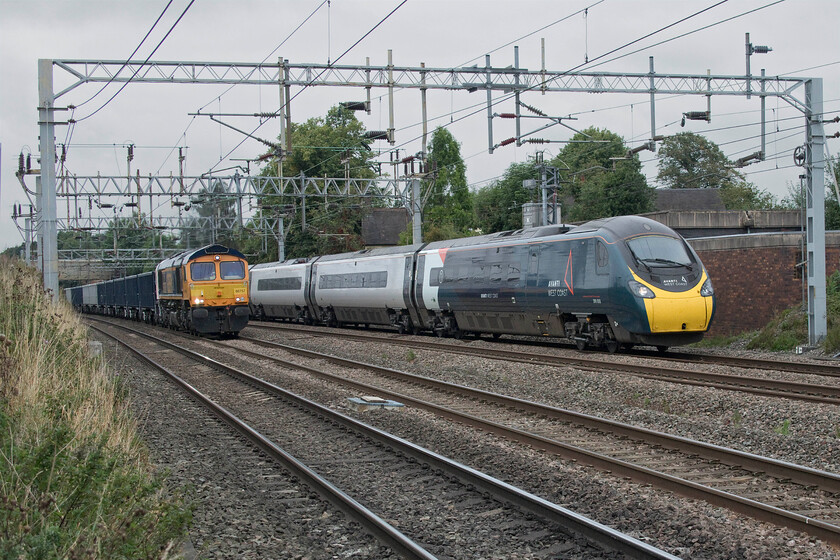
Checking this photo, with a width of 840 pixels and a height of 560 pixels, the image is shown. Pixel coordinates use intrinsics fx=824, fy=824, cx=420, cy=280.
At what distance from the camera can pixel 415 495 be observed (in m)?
7.36

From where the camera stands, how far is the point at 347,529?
254 inches

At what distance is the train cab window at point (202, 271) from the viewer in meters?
27.7

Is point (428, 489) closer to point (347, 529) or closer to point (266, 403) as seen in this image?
point (347, 529)

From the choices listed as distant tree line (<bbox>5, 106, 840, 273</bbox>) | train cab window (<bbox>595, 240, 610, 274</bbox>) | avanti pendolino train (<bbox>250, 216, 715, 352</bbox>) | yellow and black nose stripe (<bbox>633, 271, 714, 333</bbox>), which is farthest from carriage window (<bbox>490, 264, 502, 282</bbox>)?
distant tree line (<bbox>5, 106, 840, 273</bbox>)

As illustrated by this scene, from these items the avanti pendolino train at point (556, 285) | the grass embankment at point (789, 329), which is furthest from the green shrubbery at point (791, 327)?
the avanti pendolino train at point (556, 285)

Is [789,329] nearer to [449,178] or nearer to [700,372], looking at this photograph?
[700,372]

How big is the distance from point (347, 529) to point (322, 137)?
5917cm

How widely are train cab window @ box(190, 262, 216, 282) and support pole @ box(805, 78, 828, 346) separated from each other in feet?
60.3

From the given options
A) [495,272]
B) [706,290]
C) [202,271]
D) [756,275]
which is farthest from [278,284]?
[706,290]

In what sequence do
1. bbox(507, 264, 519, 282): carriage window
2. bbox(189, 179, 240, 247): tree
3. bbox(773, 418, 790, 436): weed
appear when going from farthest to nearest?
bbox(189, 179, 240, 247): tree
bbox(507, 264, 519, 282): carriage window
bbox(773, 418, 790, 436): weed

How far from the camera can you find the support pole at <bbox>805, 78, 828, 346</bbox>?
18.0 meters

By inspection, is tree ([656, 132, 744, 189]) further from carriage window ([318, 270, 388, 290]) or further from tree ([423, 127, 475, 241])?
carriage window ([318, 270, 388, 290])

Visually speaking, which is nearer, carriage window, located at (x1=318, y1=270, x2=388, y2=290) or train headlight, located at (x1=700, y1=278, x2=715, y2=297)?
train headlight, located at (x1=700, y1=278, x2=715, y2=297)

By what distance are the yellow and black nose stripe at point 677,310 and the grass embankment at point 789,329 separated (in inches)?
129
